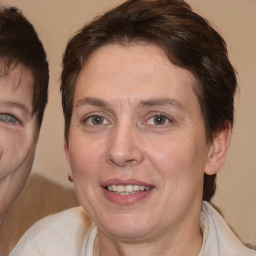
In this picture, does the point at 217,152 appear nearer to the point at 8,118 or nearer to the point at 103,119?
the point at 103,119

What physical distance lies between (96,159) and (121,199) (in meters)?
0.10

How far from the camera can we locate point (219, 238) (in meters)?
1.21

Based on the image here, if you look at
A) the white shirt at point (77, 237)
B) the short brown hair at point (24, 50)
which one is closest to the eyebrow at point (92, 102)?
the short brown hair at point (24, 50)

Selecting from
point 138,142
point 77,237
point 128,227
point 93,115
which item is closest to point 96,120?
point 93,115

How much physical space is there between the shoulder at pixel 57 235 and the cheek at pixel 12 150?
0.57ft

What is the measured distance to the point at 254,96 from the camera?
130cm

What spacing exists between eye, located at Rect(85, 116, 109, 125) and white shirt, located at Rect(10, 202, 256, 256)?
328mm

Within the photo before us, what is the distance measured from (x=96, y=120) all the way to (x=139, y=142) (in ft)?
0.39

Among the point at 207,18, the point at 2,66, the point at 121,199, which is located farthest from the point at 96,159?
the point at 207,18

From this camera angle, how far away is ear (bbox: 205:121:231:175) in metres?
1.18

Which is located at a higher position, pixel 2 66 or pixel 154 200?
pixel 2 66

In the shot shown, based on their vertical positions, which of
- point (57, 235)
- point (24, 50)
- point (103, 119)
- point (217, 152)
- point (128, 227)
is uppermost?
point (24, 50)

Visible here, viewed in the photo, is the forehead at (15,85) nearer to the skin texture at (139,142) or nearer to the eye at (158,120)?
the skin texture at (139,142)

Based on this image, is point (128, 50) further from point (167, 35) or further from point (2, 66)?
point (2, 66)
